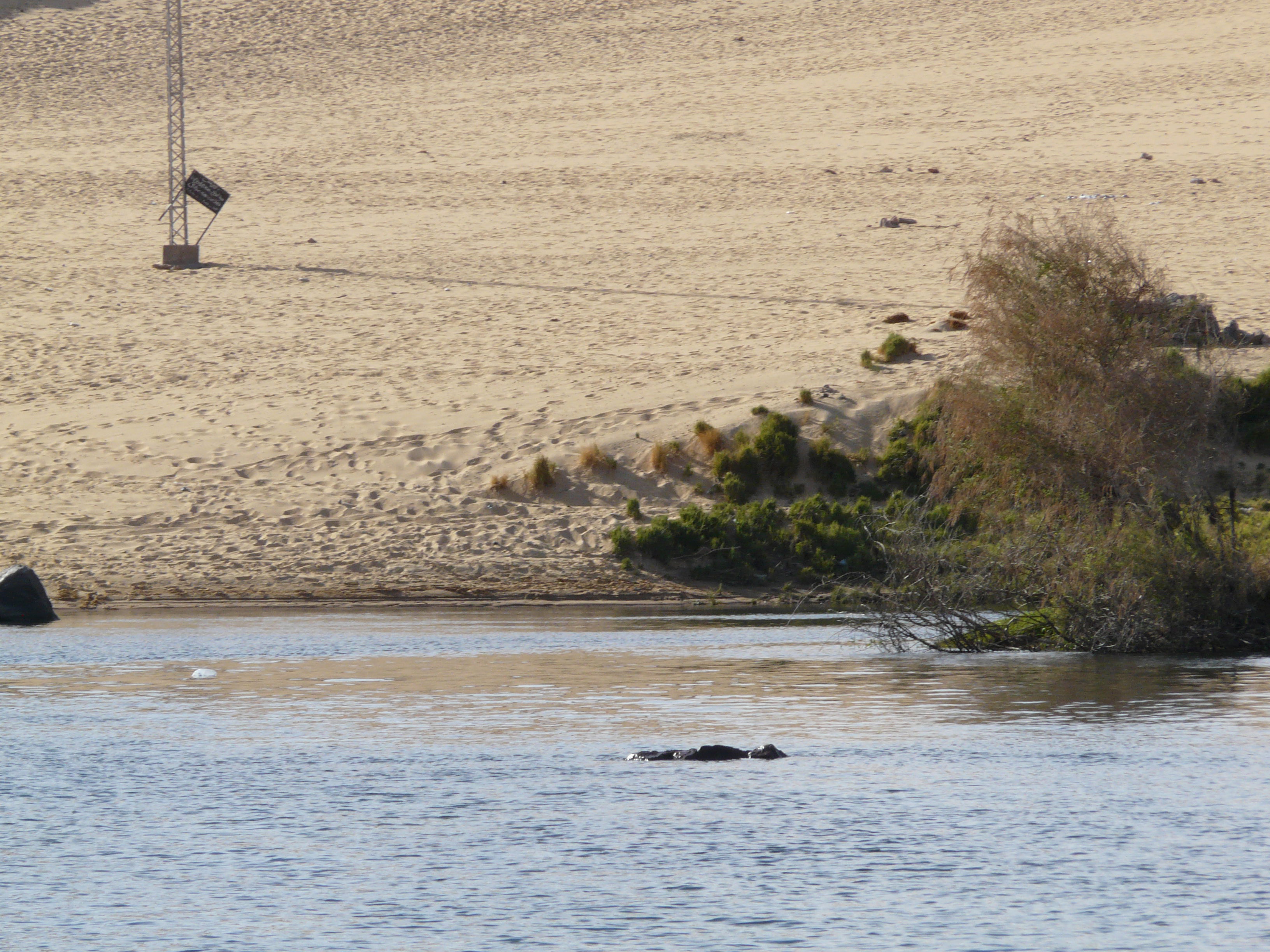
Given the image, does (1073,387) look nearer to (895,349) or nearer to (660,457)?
(660,457)

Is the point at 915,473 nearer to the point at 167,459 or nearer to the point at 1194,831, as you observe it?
the point at 167,459

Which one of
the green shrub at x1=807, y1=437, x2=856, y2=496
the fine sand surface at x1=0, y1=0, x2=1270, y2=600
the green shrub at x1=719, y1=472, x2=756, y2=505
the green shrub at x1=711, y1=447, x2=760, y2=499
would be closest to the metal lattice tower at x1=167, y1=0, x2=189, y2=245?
the fine sand surface at x1=0, y1=0, x2=1270, y2=600

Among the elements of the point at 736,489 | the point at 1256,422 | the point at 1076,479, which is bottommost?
the point at 736,489

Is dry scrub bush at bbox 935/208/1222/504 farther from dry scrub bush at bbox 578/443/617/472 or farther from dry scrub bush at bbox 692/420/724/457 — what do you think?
dry scrub bush at bbox 578/443/617/472

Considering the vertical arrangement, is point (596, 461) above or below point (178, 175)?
below

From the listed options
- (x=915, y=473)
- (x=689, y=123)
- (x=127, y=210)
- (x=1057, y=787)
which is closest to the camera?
(x=1057, y=787)

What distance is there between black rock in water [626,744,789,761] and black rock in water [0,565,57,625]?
11760mm

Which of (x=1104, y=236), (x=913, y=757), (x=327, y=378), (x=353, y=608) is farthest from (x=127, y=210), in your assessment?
(x=913, y=757)

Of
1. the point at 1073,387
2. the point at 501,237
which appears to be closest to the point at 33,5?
the point at 501,237

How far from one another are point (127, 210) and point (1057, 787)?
151 feet

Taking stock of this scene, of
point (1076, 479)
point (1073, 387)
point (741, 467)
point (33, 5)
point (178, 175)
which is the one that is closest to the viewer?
point (1076, 479)

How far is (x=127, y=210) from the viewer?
52.5 meters

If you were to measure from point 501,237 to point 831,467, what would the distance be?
20.7 meters

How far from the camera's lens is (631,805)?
1043 centimetres
